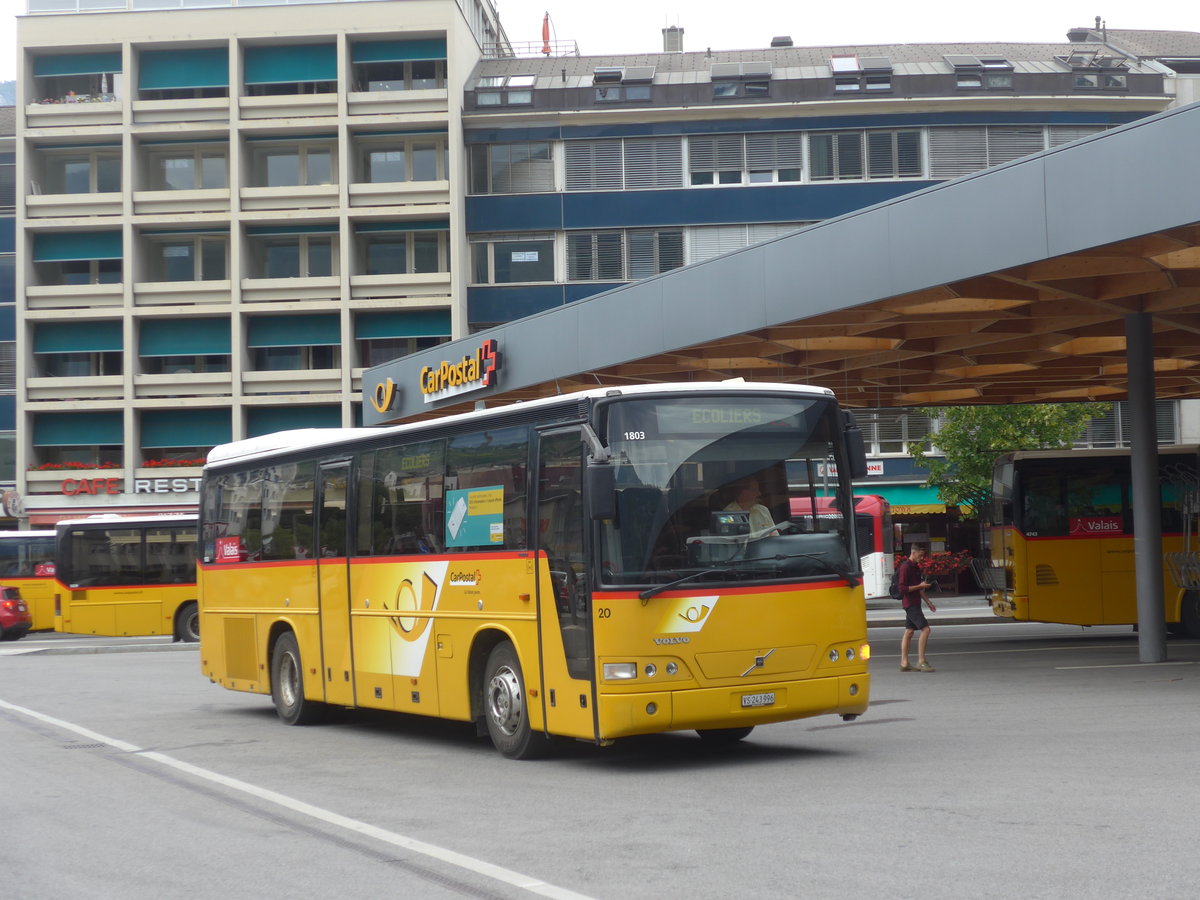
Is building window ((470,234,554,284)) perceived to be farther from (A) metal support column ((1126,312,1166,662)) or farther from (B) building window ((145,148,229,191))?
(A) metal support column ((1126,312,1166,662))

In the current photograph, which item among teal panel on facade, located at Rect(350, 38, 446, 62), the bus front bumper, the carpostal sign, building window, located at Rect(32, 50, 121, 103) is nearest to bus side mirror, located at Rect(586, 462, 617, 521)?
the bus front bumper

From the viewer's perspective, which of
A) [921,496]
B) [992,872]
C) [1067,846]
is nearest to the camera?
Result: [992,872]

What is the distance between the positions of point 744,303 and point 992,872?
14000 mm

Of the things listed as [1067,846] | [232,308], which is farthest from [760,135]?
[1067,846]

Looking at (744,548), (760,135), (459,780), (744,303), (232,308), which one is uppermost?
(760,135)

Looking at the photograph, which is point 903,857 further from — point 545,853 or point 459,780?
point 459,780

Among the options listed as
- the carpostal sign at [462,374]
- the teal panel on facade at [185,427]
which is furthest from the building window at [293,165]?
the carpostal sign at [462,374]

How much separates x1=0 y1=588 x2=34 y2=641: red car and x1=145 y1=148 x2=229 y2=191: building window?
19549mm

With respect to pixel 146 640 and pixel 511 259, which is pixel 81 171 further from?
pixel 146 640

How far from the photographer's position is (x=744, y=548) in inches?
426

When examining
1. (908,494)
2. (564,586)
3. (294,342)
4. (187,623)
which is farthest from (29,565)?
(564,586)

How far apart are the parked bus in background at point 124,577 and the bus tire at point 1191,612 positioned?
20.4 m

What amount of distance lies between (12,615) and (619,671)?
92.2ft

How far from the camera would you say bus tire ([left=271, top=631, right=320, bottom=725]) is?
15297mm
